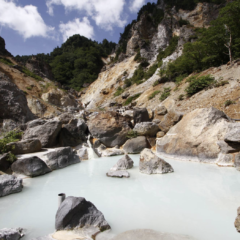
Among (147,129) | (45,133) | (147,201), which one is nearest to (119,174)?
(147,201)

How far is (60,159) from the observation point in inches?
305

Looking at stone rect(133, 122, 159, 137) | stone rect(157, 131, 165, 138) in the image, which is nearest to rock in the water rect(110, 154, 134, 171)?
stone rect(133, 122, 159, 137)

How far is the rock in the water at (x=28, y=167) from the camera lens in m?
6.31

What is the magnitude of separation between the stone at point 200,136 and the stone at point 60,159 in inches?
193

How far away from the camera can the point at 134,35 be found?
5019cm

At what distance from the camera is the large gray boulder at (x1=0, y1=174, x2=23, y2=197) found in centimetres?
469

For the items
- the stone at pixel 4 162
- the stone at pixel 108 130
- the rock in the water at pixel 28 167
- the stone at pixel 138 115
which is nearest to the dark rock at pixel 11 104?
the stone at pixel 108 130

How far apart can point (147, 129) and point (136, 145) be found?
141 centimetres

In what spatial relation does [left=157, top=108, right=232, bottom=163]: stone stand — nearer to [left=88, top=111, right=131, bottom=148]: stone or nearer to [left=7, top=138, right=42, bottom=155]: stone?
[left=88, top=111, right=131, bottom=148]: stone

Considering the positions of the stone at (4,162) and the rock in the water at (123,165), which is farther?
the rock in the water at (123,165)

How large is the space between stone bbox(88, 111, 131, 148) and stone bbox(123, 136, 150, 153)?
0.79 meters

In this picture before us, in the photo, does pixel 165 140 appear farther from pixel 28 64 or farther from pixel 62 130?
pixel 28 64

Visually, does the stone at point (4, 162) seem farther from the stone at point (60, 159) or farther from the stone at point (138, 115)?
the stone at point (138, 115)

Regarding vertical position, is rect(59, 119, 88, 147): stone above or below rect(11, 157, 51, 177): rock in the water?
above
